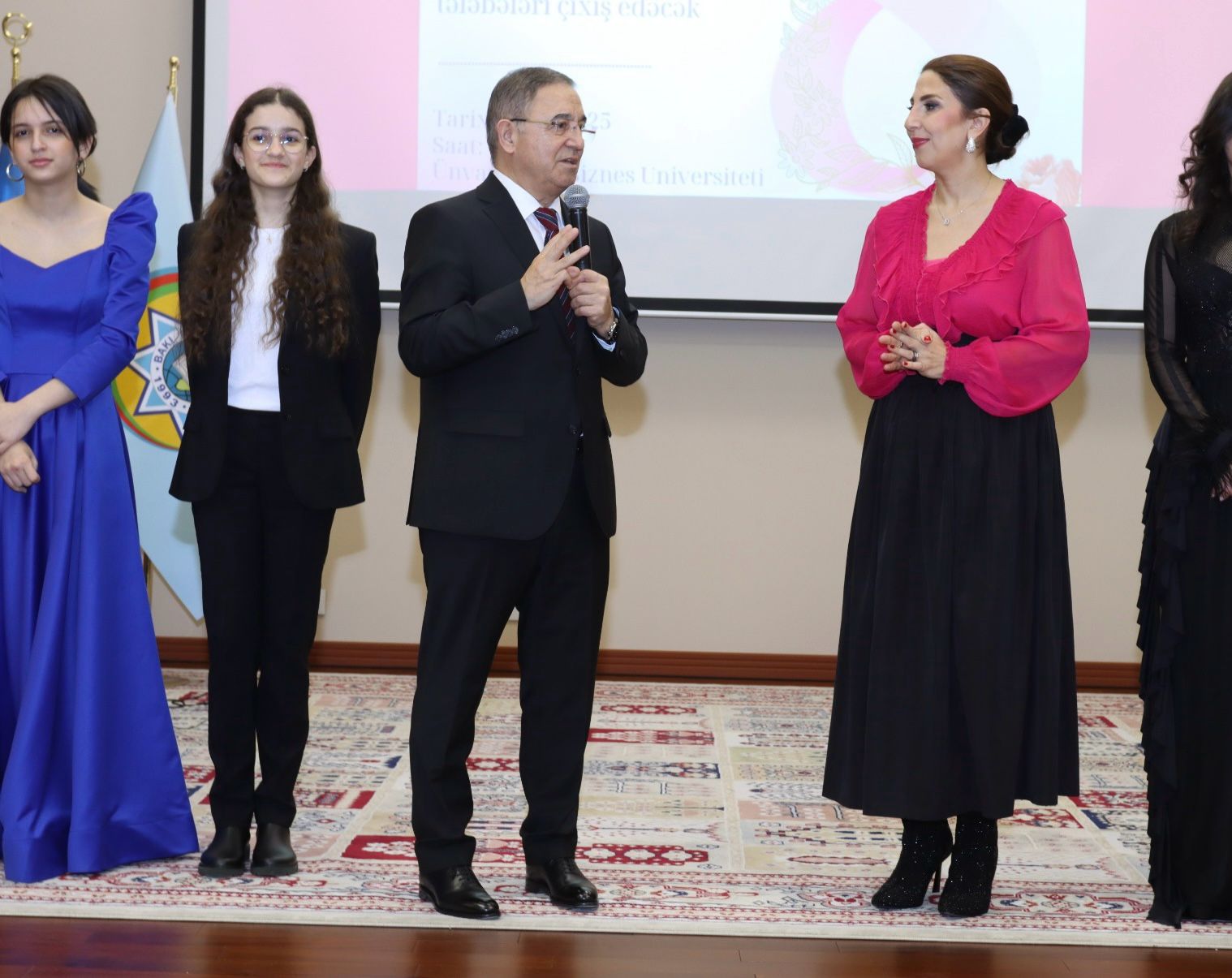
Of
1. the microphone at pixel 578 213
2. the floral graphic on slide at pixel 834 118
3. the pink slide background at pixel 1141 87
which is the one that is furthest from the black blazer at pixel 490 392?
the pink slide background at pixel 1141 87

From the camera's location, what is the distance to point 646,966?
271cm

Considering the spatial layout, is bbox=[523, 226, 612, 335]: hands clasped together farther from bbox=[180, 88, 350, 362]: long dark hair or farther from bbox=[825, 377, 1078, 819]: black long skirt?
bbox=[825, 377, 1078, 819]: black long skirt

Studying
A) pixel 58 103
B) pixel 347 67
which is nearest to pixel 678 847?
pixel 58 103

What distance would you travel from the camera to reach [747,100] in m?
5.34

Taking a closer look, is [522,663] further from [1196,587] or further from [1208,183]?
[1208,183]

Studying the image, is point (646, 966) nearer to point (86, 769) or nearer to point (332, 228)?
point (86, 769)

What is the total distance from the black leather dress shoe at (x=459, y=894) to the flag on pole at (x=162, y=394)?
→ 7.15 ft

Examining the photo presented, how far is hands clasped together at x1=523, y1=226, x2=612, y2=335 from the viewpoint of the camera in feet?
9.00

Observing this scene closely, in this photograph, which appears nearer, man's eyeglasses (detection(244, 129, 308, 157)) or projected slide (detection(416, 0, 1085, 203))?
man's eyeglasses (detection(244, 129, 308, 157))

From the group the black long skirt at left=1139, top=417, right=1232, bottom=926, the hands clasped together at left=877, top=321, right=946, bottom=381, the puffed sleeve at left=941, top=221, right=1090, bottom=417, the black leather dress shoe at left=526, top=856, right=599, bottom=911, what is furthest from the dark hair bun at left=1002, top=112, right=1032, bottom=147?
the black leather dress shoe at left=526, top=856, right=599, bottom=911

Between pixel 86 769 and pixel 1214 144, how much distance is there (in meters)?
2.80

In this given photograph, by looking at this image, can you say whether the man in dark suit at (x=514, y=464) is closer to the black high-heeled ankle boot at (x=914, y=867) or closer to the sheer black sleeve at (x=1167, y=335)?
the black high-heeled ankle boot at (x=914, y=867)

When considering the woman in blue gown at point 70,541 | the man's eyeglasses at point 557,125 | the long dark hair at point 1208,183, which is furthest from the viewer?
the woman in blue gown at point 70,541

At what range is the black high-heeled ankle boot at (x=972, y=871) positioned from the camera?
3.03 m
